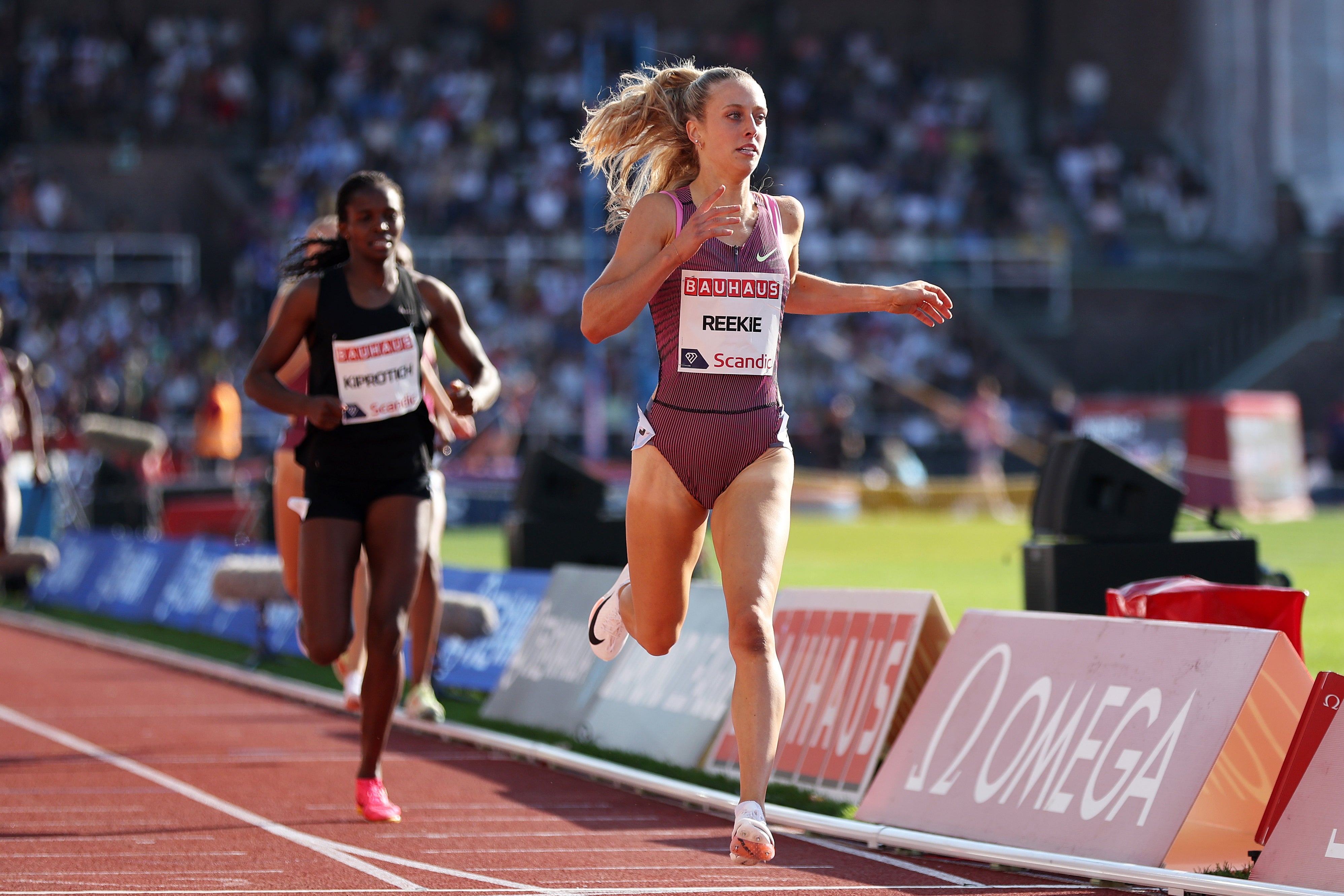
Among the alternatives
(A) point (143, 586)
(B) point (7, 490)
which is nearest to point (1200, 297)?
(A) point (143, 586)

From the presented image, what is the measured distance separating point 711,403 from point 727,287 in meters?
0.34

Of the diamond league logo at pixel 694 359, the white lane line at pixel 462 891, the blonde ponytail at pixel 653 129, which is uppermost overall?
the blonde ponytail at pixel 653 129

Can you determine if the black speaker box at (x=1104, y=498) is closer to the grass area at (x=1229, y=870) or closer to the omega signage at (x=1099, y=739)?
the omega signage at (x=1099, y=739)

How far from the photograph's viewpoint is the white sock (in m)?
4.87

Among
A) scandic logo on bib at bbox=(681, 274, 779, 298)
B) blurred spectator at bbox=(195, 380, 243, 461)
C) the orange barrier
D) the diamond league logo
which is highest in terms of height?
scandic logo on bib at bbox=(681, 274, 779, 298)

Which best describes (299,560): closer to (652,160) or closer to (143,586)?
(652,160)

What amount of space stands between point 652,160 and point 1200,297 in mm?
31840

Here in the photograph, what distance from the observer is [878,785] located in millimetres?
6656

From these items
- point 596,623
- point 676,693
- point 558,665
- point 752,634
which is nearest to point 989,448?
point 558,665

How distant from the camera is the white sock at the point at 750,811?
16.0 feet

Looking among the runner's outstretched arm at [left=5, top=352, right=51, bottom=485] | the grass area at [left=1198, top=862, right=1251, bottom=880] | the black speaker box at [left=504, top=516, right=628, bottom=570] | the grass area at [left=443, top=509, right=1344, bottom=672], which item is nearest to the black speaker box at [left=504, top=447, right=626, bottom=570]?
the black speaker box at [left=504, top=516, right=628, bottom=570]

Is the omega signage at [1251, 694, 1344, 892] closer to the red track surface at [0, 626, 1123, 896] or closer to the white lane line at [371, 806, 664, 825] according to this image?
the red track surface at [0, 626, 1123, 896]

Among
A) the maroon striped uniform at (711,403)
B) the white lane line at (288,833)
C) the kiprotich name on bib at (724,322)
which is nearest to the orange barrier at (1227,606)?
the maroon striped uniform at (711,403)

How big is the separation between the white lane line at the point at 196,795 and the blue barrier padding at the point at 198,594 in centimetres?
208
